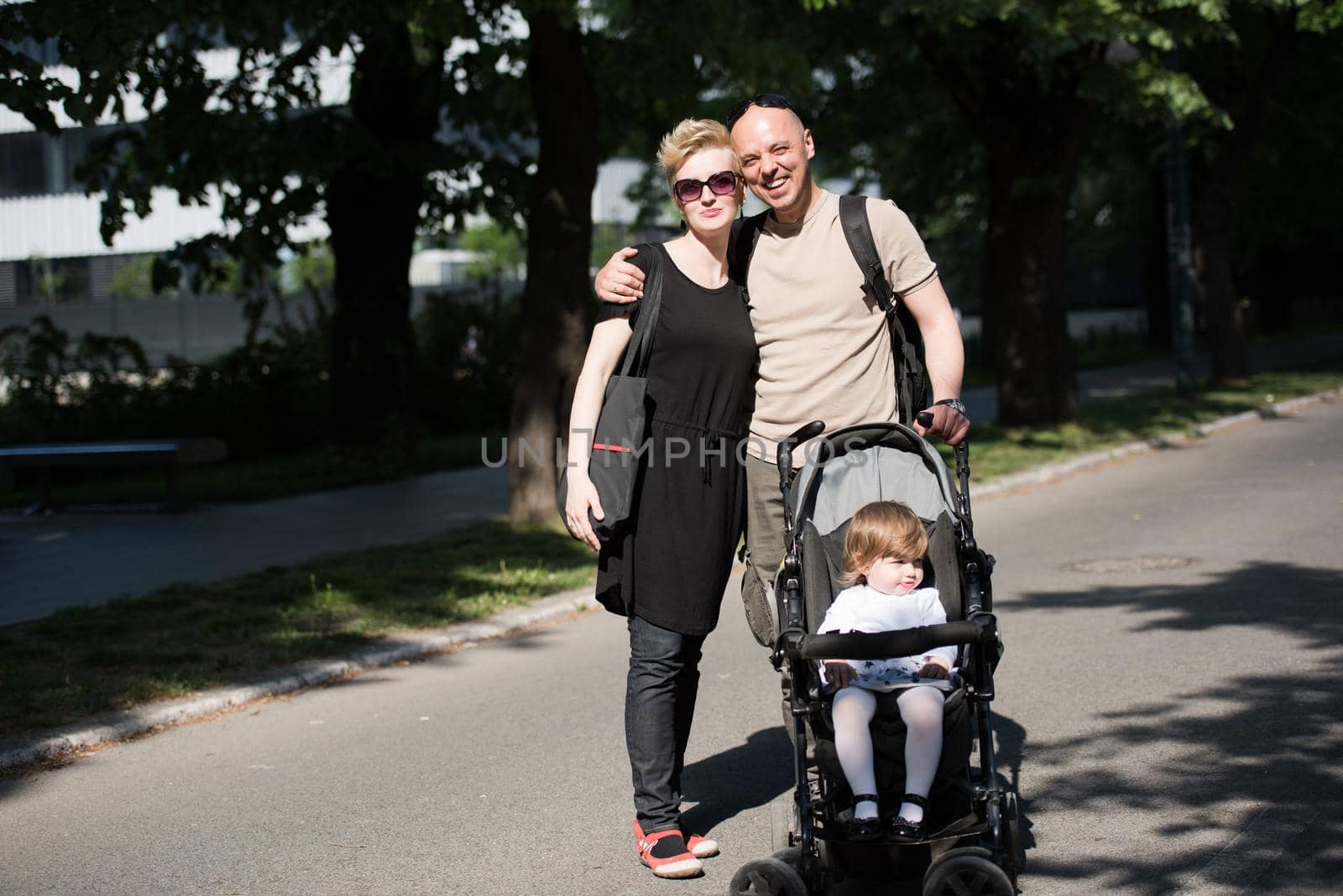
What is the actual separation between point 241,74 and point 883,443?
1343 cm

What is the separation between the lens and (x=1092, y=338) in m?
43.5

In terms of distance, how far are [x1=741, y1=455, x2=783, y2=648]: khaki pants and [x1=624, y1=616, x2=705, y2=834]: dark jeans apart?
8.5 inches

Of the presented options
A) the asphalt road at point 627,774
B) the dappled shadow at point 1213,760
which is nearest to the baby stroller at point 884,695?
the asphalt road at point 627,774

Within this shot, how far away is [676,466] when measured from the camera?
5070mm

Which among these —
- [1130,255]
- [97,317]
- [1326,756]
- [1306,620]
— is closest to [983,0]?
[1306,620]

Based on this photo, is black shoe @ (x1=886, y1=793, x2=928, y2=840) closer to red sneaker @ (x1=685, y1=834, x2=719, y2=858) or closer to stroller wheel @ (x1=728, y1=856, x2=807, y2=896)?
stroller wheel @ (x1=728, y1=856, x2=807, y2=896)

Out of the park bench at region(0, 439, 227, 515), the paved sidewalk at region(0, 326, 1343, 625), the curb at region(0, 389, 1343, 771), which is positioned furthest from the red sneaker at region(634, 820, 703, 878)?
the park bench at region(0, 439, 227, 515)

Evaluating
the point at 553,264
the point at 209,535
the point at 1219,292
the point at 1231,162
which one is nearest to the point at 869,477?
the point at 553,264

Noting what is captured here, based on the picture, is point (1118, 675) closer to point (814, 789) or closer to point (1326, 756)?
point (1326, 756)

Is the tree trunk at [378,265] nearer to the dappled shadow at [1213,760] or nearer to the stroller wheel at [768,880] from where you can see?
the dappled shadow at [1213,760]

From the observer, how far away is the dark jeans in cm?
502

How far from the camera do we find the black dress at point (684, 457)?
501cm

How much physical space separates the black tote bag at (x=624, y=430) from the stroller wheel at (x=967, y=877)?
1.42 meters

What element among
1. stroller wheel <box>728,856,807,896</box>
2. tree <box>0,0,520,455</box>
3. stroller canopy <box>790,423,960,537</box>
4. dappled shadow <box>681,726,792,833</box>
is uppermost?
tree <box>0,0,520,455</box>
